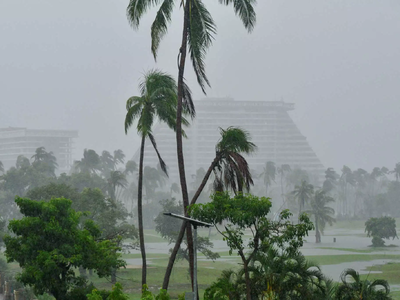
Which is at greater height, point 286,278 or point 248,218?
point 248,218

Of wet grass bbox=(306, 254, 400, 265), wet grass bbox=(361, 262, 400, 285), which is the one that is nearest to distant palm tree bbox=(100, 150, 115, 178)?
wet grass bbox=(306, 254, 400, 265)

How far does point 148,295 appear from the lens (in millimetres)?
15531

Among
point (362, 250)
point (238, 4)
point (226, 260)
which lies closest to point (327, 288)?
point (238, 4)

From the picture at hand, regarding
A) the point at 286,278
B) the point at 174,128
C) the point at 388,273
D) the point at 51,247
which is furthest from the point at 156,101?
the point at 388,273

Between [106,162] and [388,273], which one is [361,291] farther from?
[106,162]

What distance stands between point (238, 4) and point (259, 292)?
9.35 metres

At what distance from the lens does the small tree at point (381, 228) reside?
76.6m

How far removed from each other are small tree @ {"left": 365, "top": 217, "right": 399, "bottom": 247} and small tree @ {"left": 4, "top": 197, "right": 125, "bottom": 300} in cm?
6228

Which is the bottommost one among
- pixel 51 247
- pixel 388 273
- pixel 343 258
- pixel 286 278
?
pixel 388 273

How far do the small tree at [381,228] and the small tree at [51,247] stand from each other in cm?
6228

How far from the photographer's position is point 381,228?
254 feet

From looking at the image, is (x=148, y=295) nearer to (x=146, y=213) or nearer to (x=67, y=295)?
(x=67, y=295)

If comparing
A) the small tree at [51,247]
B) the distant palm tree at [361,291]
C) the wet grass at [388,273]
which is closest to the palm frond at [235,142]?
the distant palm tree at [361,291]

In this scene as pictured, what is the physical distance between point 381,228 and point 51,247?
2535 inches
